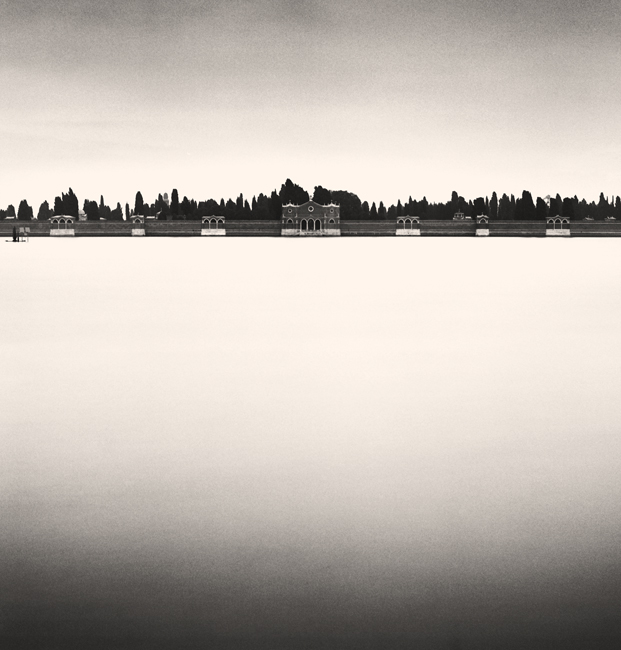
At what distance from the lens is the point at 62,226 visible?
69938 millimetres

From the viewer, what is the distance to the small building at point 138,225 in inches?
2731

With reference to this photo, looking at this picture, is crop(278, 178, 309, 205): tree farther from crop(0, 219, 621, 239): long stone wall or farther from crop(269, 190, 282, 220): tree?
crop(0, 219, 621, 239): long stone wall

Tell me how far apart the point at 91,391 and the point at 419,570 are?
2888 millimetres

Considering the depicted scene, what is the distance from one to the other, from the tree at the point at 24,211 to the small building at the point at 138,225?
35.6 ft

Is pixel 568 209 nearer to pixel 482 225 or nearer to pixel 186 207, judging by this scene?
pixel 482 225

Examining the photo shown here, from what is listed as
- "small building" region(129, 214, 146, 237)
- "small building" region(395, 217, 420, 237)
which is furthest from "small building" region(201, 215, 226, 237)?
"small building" region(395, 217, 420, 237)

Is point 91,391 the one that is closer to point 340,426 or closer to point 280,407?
point 280,407

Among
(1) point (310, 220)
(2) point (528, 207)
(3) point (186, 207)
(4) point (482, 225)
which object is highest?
(3) point (186, 207)

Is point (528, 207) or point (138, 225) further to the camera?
point (138, 225)

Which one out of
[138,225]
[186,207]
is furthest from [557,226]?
[138,225]

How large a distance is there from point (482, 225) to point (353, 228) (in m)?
11.2

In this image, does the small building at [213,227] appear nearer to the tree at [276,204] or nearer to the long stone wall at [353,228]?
the long stone wall at [353,228]

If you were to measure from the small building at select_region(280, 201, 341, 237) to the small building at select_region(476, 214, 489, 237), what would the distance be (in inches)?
473

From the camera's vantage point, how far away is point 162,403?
4.31 metres
